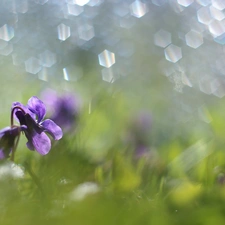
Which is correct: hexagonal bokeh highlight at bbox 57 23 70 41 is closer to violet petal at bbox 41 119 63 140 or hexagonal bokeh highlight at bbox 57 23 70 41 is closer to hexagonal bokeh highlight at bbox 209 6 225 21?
hexagonal bokeh highlight at bbox 209 6 225 21

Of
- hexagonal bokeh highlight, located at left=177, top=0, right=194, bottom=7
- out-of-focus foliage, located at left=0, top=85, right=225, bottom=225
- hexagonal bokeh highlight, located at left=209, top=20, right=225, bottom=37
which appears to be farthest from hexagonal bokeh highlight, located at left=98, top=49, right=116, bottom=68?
out-of-focus foliage, located at left=0, top=85, right=225, bottom=225

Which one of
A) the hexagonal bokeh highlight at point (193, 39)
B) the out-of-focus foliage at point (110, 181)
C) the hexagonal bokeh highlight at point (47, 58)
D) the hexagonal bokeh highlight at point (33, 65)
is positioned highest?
the out-of-focus foliage at point (110, 181)

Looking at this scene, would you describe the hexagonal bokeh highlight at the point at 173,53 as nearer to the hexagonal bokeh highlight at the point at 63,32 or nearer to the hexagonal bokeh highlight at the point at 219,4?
the hexagonal bokeh highlight at the point at 219,4

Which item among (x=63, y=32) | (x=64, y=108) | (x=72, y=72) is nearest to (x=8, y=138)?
(x=64, y=108)

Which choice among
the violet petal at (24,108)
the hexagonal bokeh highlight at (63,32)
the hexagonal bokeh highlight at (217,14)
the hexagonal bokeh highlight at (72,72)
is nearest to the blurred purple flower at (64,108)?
the violet petal at (24,108)

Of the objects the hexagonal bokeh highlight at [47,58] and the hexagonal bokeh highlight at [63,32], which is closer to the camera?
the hexagonal bokeh highlight at [47,58]
